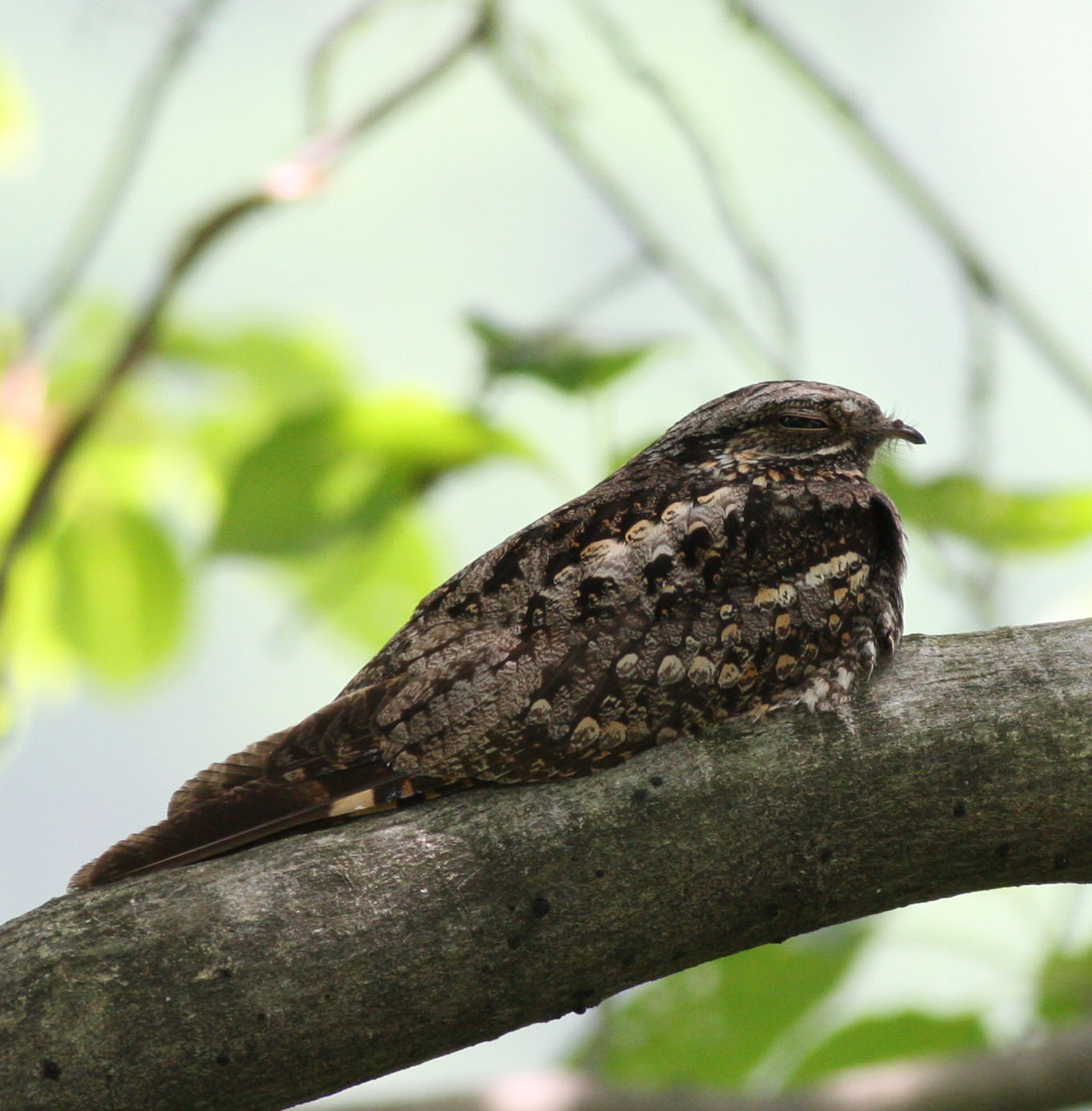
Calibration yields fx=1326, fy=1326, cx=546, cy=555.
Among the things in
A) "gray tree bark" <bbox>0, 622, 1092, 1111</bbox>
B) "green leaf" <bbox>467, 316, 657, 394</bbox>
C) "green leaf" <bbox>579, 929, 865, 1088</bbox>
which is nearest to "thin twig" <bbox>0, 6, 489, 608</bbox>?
"green leaf" <bbox>467, 316, 657, 394</bbox>

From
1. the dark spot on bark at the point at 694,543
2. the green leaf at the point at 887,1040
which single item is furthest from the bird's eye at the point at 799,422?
the green leaf at the point at 887,1040

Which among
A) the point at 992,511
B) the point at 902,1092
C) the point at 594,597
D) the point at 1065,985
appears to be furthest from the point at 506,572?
the point at 1065,985

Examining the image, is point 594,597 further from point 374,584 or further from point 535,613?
point 374,584

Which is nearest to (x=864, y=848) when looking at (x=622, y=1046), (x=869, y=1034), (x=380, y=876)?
(x=380, y=876)

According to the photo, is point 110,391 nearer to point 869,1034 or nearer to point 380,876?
point 380,876

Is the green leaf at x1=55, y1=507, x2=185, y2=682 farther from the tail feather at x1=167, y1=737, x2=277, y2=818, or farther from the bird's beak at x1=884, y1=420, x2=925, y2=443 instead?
the bird's beak at x1=884, y1=420, x2=925, y2=443

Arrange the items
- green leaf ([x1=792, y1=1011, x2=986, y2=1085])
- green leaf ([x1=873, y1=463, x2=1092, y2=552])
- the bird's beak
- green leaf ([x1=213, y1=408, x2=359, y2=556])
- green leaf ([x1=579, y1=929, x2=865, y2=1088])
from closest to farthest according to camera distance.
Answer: green leaf ([x1=873, y1=463, x2=1092, y2=552]), the bird's beak, green leaf ([x1=213, y1=408, x2=359, y2=556]), green leaf ([x1=579, y1=929, x2=865, y2=1088]), green leaf ([x1=792, y1=1011, x2=986, y2=1085])

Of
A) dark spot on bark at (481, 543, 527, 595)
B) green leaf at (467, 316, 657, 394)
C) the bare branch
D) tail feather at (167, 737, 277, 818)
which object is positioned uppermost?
green leaf at (467, 316, 657, 394)
